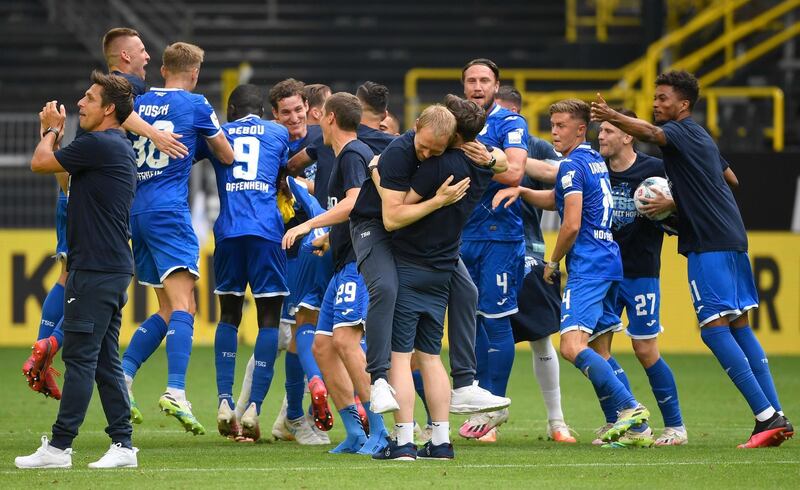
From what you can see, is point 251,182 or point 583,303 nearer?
point 583,303

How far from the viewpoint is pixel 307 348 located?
9352 mm

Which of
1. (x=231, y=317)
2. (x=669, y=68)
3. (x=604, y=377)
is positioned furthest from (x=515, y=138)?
(x=669, y=68)

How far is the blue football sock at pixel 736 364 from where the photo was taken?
29.6ft

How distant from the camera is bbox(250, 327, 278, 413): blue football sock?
372 inches

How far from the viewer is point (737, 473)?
297 inches

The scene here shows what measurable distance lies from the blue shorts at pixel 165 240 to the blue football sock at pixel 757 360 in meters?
3.76

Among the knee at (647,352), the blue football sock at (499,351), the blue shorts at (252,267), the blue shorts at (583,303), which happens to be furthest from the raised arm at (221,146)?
the knee at (647,352)

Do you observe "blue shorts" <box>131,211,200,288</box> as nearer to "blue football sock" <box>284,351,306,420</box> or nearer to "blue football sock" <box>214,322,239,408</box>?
Answer: "blue football sock" <box>214,322,239,408</box>

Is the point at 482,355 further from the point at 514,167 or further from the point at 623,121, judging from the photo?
the point at 623,121

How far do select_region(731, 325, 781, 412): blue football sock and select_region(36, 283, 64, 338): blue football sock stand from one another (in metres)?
4.85

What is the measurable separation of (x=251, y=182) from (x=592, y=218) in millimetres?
2367

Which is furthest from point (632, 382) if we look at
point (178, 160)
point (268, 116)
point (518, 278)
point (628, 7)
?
point (628, 7)

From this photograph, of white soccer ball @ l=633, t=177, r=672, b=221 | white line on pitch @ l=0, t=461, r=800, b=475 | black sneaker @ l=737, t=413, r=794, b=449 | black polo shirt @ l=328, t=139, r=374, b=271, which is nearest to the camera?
white line on pitch @ l=0, t=461, r=800, b=475

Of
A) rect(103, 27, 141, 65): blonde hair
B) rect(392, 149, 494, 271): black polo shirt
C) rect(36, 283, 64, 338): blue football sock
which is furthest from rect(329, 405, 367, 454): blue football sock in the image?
rect(103, 27, 141, 65): blonde hair
